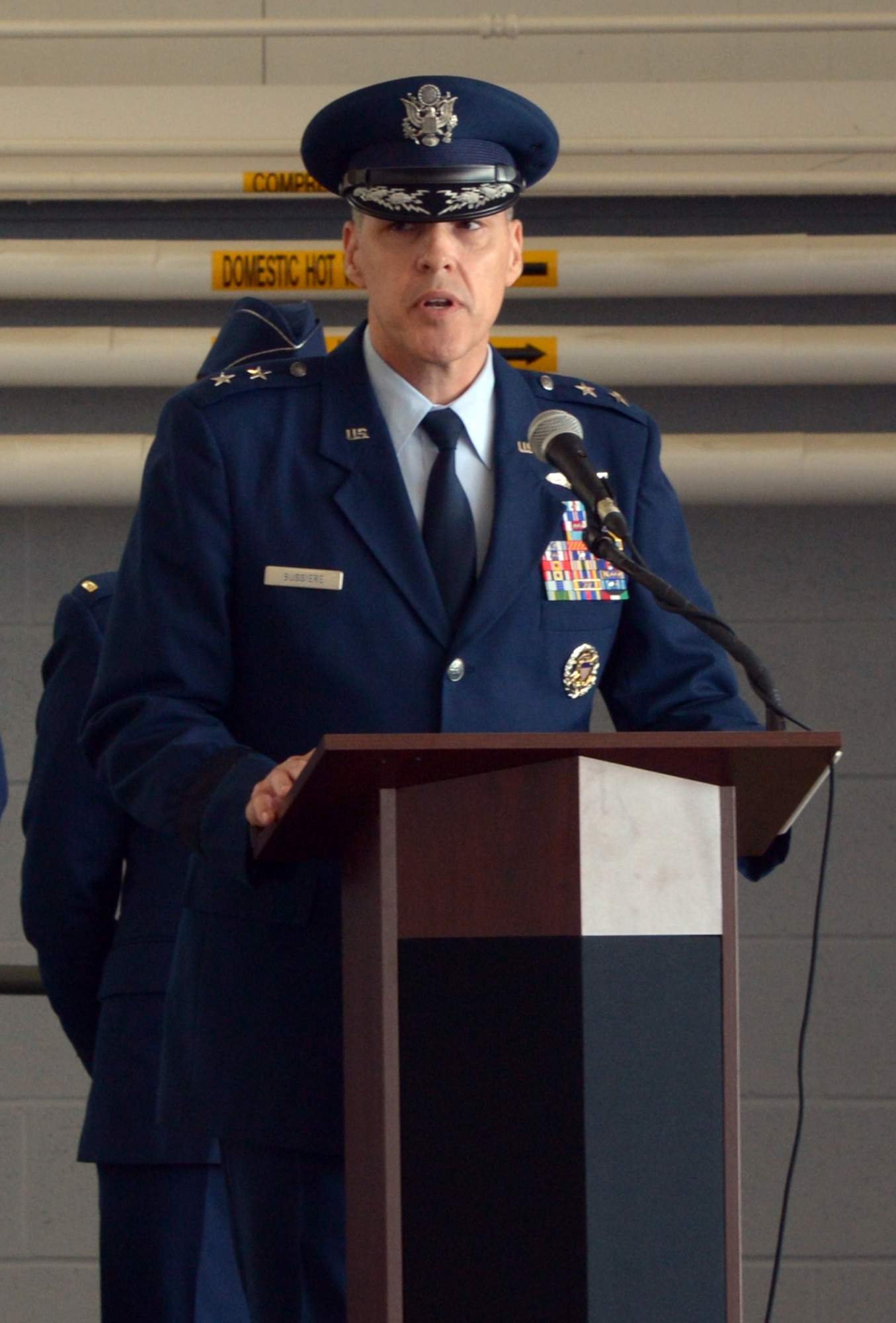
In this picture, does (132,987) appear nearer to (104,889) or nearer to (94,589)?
(104,889)

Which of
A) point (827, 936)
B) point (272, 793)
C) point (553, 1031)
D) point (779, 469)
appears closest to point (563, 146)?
point (779, 469)

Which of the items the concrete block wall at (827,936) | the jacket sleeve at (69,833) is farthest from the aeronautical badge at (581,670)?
the concrete block wall at (827,936)

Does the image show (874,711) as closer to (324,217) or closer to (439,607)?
(324,217)

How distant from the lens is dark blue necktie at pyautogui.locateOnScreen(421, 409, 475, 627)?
149cm

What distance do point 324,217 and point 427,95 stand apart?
195 centimetres

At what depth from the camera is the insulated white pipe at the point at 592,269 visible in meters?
3.33

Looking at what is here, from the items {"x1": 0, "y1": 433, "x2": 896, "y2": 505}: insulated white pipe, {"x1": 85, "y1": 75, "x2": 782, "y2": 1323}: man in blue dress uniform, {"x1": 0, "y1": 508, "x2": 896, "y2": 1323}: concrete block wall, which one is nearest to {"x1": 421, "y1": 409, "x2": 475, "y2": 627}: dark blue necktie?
{"x1": 85, "y1": 75, "x2": 782, "y2": 1323}: man in blue dress uniform

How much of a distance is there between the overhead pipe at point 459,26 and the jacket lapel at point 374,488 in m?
2.00

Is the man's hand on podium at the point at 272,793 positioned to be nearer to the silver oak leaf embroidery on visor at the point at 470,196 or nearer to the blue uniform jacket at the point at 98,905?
the silver oak leaf embroidery on visor at the point at 470,196

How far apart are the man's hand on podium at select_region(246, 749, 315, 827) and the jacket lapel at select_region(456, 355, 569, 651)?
288mm

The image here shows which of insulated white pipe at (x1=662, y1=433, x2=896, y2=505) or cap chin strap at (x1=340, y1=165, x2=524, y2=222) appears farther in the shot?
insulated white pipe at (x1=662, y1=433, x2=896, y2=505)

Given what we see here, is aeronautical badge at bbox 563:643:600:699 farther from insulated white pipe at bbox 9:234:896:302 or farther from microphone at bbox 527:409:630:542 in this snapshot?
insulated white pipe at bbox 9:234:896:302

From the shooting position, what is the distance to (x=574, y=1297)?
106cm

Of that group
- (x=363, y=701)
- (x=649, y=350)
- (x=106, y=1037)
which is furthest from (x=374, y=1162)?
(x=649, y=350)
